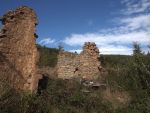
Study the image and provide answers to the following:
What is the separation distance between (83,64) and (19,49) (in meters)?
8.83

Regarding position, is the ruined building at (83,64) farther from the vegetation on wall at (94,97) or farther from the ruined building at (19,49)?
the ruined building at (19,49)

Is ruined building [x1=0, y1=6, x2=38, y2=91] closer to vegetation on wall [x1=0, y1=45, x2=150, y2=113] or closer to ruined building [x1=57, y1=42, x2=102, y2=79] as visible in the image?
vegetation on wall [x1=0, y1=45, x2=150, y2=113]

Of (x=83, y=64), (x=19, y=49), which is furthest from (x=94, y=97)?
(x=83, y=64)

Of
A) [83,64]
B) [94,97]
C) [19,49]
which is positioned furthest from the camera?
[83,64]

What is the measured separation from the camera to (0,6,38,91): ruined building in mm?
15477

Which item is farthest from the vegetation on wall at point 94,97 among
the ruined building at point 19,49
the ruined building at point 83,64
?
the ruined building at point 83,64

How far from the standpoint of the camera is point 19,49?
16.1 meters

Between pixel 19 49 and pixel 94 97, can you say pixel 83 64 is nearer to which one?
pixel 94 97

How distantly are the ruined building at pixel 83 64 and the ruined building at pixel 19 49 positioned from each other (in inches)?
300

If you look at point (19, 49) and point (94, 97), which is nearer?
point (19, 49)

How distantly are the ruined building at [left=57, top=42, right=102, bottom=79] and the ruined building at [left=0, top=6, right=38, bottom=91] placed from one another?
7.61m

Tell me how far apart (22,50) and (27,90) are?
225 centimetres

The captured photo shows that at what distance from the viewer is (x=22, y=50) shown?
16.2 m

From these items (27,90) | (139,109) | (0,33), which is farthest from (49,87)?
(139,109)
